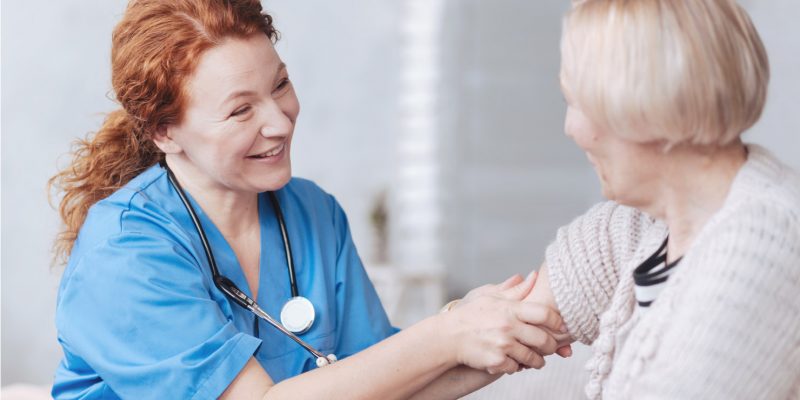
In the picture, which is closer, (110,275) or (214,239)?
(110,275)

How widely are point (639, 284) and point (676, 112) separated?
31 centimetres

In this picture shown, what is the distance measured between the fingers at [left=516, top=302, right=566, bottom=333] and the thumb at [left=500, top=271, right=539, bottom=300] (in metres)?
0.05

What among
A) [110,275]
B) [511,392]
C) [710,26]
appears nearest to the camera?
[710,26]

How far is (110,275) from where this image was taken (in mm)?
1613

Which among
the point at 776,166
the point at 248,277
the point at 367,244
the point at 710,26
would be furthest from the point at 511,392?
the point at 367,244

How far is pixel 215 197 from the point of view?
1.80 meters

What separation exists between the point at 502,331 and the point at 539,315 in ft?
0.22

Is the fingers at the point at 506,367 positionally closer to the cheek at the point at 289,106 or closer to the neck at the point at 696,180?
the neck at the point at 696,180

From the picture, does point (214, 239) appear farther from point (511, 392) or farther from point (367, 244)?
point (367, 244)

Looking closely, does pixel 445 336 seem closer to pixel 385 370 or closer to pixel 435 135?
pixel 385 370

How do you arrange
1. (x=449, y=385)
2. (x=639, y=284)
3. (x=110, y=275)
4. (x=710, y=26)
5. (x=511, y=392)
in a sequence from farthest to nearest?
(x=511, y=392) → (x=449, y=385) → (x=110, y=275) → (x=639, y=284) → (x=710, y=26)

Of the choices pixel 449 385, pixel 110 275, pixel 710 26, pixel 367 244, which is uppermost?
pixel 710 26

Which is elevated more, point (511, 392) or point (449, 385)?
point (449, 385)

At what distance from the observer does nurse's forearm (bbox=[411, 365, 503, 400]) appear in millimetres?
1710
